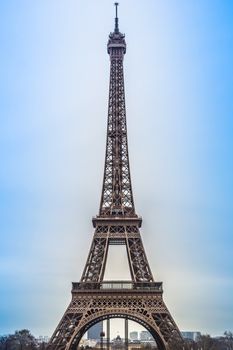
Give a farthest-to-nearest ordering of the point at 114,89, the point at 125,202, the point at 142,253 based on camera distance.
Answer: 1. the point at 114,89
2. the point at 125,202
3. the point at 142,253

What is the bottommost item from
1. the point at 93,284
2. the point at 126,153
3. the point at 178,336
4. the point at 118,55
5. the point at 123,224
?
the point at 178,336

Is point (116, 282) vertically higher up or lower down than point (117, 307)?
higher up

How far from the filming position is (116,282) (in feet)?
174

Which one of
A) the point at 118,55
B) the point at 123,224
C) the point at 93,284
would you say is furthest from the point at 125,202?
the point at 118,55

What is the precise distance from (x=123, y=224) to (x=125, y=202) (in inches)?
128

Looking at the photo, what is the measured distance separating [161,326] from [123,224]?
12.3 meters

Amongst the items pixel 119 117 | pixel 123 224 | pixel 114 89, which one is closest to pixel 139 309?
pixel 123 224

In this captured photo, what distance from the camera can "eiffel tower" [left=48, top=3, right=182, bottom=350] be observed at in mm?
49750

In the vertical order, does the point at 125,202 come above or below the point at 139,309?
above

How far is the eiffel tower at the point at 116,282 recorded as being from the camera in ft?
163

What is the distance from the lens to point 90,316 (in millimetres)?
50438

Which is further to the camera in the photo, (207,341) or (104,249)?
(207,341)

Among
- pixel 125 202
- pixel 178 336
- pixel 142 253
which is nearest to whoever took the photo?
pixel 178 336

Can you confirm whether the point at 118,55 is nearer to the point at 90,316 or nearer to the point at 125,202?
the point at 125,202
